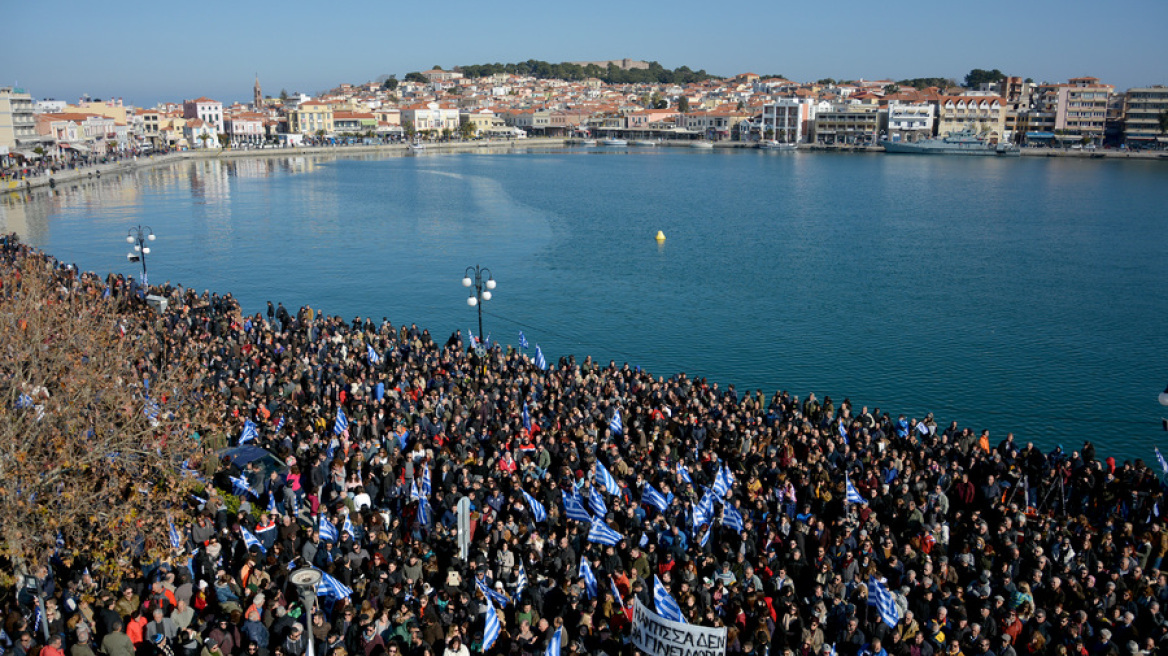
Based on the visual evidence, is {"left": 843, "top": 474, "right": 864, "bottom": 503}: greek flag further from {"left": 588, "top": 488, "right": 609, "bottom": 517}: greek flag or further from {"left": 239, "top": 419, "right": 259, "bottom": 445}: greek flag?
{"left": 239, "top": 419, "right": 259, "bottom": 445}: greek flag

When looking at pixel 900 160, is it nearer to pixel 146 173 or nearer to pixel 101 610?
pixel 146 173

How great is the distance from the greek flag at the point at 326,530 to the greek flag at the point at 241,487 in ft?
6.79

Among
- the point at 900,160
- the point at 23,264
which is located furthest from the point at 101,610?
the point at 900,160

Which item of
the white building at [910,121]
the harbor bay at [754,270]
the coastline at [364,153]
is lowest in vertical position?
the harbor bay at [754,270]

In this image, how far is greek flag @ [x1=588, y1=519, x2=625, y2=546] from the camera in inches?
359

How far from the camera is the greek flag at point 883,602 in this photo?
7906 millimetres

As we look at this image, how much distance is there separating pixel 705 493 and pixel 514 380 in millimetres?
5950

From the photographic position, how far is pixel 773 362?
24781 millimetres

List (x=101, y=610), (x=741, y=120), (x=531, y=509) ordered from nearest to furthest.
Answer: (x=101, y=610)
(x=531, y=509)
(x=741, y=120)

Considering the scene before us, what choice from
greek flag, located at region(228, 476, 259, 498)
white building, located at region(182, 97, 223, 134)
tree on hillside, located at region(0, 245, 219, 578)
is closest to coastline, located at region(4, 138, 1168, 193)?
white building, located at region(182, 97, 223, 134)

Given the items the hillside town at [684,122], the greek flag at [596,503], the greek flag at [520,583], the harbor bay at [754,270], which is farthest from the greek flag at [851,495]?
the hillside town at [684,122]

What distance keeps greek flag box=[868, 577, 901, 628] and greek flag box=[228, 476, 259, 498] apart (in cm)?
758

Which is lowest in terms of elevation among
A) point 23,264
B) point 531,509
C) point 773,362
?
point 773,362

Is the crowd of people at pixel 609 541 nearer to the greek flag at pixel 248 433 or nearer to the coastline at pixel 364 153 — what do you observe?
the greek flag at pixel 248 433
